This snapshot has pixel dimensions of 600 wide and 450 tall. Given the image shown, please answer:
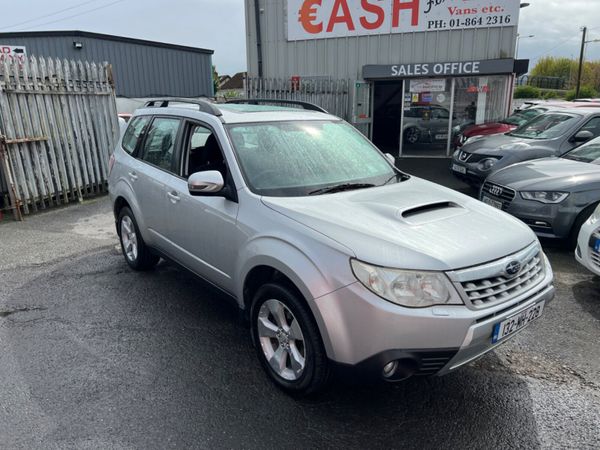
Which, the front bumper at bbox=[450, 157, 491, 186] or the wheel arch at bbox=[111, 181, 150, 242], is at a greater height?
the wheel arch at bbox=[111, 181, 150, 242]

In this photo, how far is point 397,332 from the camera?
7.82 feet

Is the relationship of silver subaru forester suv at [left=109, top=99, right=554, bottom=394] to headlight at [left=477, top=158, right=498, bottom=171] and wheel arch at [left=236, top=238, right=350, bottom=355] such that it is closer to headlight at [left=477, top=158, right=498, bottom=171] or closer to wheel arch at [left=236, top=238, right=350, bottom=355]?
wheel arch at [left=236, top=238, right=350, bottom=355]

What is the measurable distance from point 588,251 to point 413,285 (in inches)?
112

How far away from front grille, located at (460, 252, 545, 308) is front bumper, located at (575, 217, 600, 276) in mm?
1736

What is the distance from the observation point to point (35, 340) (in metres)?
3.68

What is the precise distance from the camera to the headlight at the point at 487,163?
7820mm

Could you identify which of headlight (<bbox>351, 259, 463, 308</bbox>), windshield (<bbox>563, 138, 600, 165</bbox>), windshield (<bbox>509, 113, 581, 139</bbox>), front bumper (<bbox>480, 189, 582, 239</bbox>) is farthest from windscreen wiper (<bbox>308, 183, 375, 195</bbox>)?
windshield (<bbox>509, 113, 581, 139</bbox>)

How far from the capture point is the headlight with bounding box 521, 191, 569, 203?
5.42 metres

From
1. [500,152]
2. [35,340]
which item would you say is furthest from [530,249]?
[500,152]

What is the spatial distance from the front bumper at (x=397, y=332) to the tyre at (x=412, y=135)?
37.6ft

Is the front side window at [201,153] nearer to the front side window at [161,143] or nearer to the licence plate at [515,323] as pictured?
the front side window at [161,143]

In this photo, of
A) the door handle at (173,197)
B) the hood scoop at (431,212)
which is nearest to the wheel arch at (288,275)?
the hood scoop at (431,212)

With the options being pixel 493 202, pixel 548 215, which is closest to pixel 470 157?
pixel 493 202

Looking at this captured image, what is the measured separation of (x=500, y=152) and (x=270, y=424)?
264 inches
